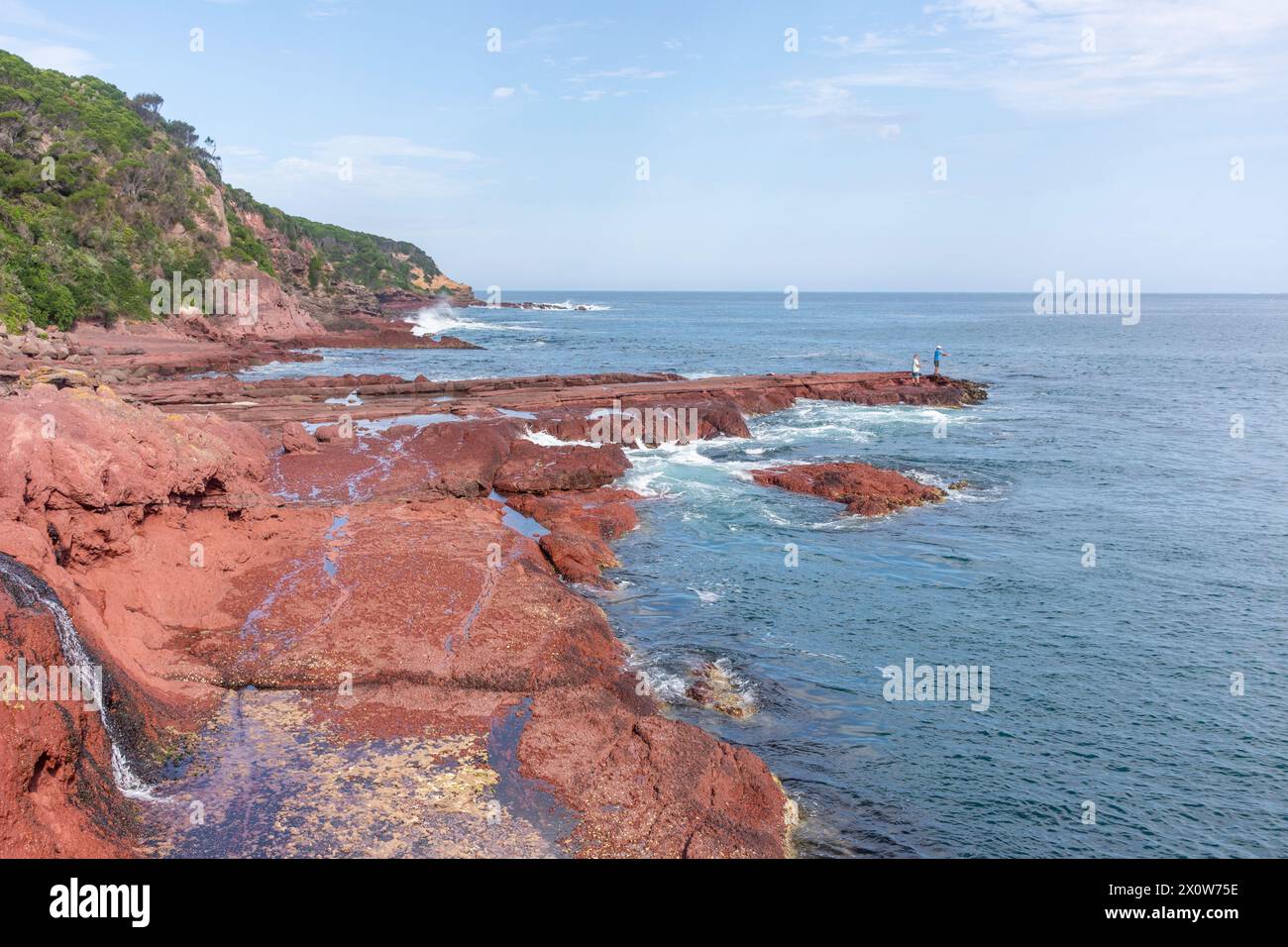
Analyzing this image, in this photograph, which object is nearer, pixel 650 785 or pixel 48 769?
pixel 48 769

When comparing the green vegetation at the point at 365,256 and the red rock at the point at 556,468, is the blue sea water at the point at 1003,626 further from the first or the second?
the green vegetation at the point at 365,256

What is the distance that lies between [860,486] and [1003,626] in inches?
366

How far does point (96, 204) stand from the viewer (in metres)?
56.1

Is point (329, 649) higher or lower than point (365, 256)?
lower

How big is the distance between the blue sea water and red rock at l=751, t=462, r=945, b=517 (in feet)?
2.11

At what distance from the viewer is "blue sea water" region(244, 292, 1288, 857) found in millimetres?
10883

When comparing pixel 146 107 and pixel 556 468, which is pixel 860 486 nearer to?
pixel 556 468

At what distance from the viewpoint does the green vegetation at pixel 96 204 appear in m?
46.3

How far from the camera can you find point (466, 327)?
4028 inches

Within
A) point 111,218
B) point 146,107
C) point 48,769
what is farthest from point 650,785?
point 146,107

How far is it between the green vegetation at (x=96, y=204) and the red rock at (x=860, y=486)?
37.0 m

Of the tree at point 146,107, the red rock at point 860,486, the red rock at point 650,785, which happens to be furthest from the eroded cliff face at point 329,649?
the tree at point 146,107
